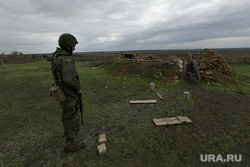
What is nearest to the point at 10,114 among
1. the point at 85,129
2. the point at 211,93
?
the point at 85,129

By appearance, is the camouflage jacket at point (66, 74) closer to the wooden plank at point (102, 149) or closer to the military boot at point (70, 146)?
the military boot at point (70, 146)

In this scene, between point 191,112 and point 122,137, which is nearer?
point 122,137

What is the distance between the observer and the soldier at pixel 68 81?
3.19 meters

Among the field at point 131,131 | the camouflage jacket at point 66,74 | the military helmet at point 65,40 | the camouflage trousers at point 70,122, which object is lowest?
the field at point 131,131

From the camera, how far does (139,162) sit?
3.29 m

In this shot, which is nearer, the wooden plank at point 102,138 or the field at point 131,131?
the field at point 131,131

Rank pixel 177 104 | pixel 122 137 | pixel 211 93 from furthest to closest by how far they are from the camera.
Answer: pixel 211 93, pixel 177 104, pixel 122 137

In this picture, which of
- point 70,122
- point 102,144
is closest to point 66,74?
point 70,122

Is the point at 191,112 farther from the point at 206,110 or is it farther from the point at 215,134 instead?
the point at 215,134

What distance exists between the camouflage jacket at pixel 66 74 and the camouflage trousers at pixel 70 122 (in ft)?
0.68

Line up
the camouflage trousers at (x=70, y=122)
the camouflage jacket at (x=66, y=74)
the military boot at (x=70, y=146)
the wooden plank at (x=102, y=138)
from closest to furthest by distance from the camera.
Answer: the camouflage jacket at (x=66, y=74)
the camouflage trousers at (x=70, y=122)
the military boot at (x=70, y=146)
the wooden plank at (x=102, y=138)

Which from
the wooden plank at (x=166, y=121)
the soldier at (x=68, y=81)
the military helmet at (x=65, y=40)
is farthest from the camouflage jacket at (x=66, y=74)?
the wooden plank at (x=166, y=121)

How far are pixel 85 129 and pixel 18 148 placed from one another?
2218 millimetres

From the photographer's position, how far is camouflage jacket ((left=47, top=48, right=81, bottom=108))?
315cm
